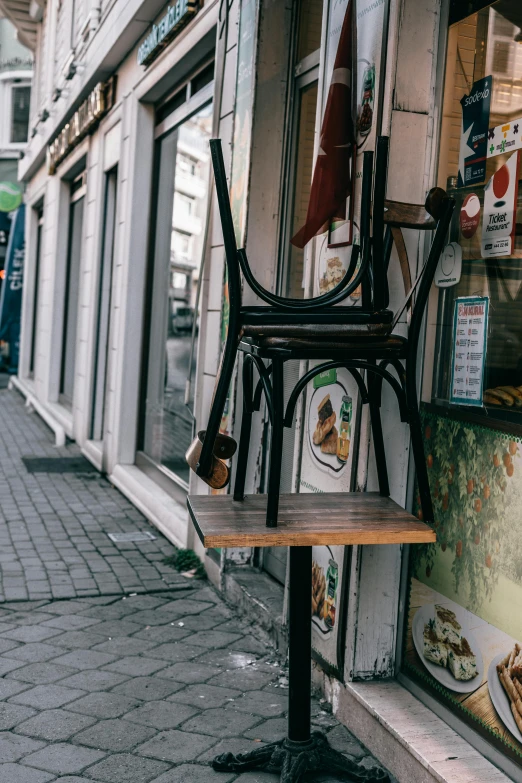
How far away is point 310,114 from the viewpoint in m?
4.72

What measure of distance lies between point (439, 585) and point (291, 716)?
69cm

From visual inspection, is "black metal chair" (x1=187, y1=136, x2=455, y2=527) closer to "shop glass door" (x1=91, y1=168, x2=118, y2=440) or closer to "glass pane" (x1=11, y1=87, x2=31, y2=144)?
"shop glass door" (x1=91, y1=168, x2=118, y2=440)

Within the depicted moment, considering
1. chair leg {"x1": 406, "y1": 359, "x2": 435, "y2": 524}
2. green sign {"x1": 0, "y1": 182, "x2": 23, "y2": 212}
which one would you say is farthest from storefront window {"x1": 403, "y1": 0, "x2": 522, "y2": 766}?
green sign {"x1": 0, "y1": 182, "x2": 23, "y2": 212}

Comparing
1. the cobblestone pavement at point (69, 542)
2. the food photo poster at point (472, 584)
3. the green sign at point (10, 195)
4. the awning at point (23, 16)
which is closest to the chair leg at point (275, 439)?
the food photo poster at point (472, 584)

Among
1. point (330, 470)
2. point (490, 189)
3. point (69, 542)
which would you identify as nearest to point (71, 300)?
point (69, 542)

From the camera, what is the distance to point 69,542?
605 cm

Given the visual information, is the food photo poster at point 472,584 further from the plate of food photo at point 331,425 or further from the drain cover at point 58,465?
the drain cover at point 58,465

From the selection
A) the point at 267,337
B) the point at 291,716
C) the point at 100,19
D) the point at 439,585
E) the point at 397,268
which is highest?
the point at 100,19

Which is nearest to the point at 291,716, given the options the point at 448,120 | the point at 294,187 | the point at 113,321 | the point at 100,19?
the point at 448,120

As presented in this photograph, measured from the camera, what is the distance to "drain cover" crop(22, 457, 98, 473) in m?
8.86

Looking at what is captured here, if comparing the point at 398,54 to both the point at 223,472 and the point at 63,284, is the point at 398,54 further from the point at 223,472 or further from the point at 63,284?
the point at 63,284

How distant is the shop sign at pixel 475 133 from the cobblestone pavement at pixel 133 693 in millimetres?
2074

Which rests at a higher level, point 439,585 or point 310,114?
point 310,114

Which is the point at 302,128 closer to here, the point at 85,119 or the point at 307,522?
the point at 307,522
